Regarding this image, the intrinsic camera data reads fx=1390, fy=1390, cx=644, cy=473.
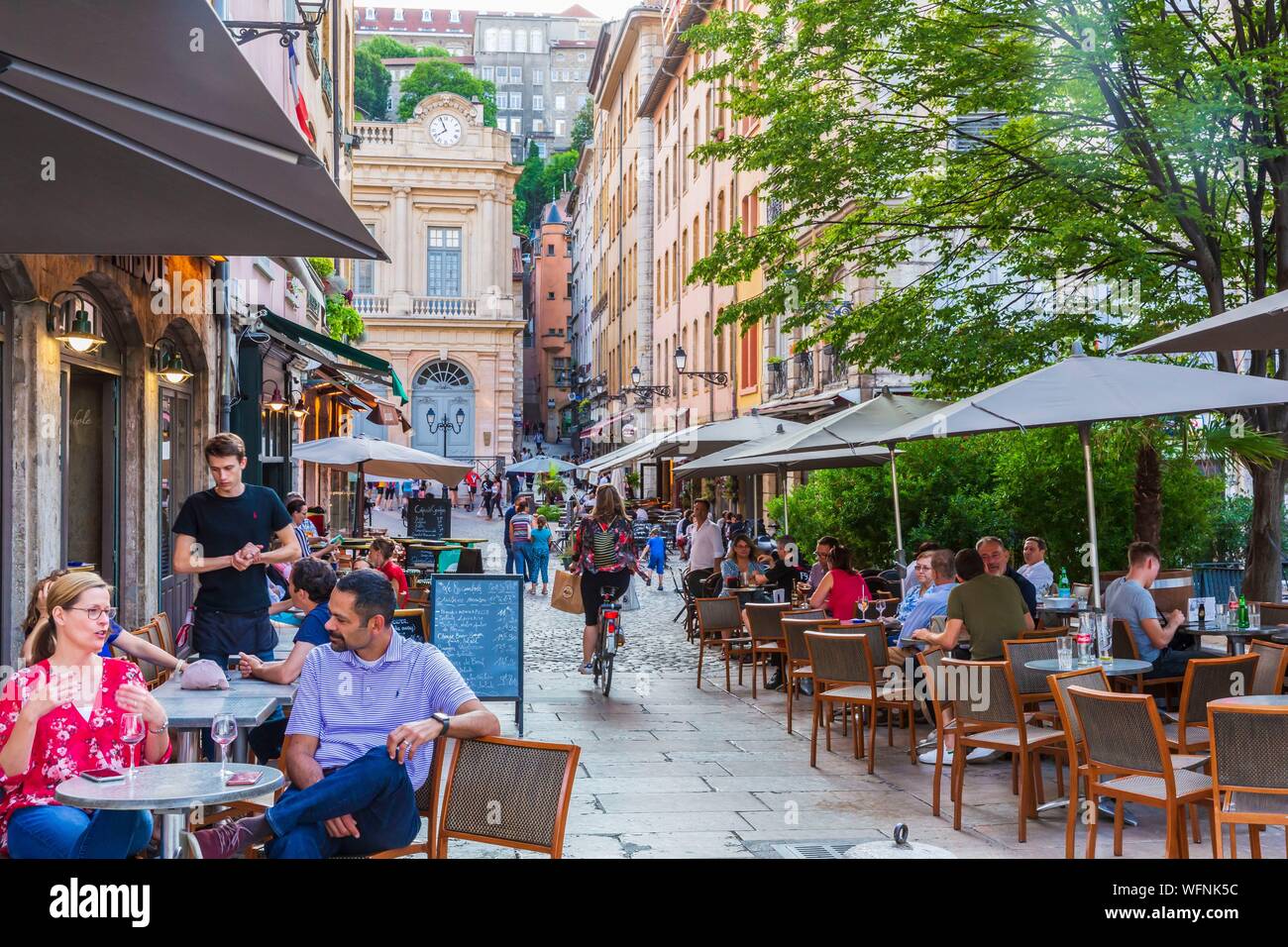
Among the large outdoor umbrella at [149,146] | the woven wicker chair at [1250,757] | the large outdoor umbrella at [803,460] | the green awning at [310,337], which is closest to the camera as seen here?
the large outdoor umbrella at [149,146]

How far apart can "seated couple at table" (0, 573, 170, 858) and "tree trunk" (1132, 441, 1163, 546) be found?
378 inches

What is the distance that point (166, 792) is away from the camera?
4066mm

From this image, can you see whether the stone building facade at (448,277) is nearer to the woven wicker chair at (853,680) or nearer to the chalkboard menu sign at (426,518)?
the chalkboard menu sign at (426,518)

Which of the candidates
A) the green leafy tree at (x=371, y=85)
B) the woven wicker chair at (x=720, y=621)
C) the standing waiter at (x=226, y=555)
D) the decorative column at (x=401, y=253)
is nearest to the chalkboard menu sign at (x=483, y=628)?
the standing waiter at (x=226, y=555)

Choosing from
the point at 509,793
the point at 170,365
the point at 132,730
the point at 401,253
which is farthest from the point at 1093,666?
the point at 401,253

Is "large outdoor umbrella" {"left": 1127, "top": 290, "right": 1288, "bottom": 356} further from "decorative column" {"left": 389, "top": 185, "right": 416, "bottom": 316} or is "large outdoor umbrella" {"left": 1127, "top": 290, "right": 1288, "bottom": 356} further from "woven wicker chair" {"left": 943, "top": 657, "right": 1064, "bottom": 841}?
"decorative column" {"left": 389, "top": 185, "right": 416, "bottom": 316}

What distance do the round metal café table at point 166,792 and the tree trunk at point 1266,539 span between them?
9.83m

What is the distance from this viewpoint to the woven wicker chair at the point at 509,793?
179 inches

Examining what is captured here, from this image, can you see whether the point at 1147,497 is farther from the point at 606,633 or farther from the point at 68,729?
the point at 68,729

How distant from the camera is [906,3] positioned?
44.7 ft

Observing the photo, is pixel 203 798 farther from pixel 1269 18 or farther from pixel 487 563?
pixel 487 563

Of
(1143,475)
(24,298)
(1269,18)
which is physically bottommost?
(1143,475)
